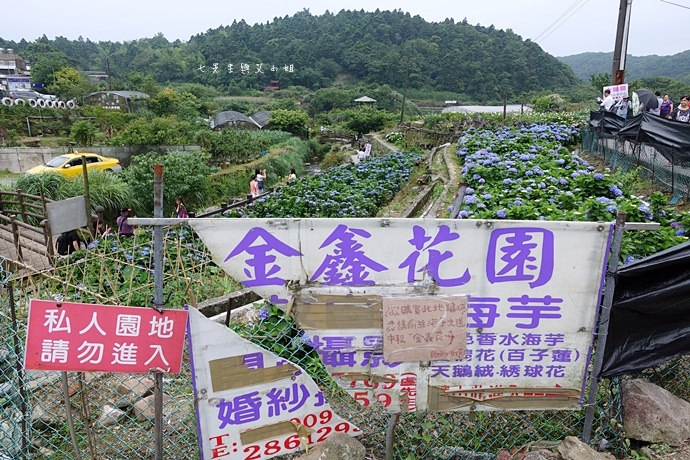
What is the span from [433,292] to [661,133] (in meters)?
8.11

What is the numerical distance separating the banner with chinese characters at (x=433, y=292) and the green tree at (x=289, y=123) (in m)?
35.9

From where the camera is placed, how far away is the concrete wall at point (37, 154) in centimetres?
2317

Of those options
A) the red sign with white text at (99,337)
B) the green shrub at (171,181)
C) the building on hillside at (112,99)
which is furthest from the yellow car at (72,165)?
the building on hillside at (112,99)

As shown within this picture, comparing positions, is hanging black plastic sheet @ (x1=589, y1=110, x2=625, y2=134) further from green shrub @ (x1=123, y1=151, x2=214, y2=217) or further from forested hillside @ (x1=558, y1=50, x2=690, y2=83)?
forested hillside @ (x1=558, y1=50, x2=690, y2=83)

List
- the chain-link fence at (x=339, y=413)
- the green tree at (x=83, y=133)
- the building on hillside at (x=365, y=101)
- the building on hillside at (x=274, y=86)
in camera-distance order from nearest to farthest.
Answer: the chain-link fence at (x=339, y=413) < the green tree at (x=83, y=133) < the building on hillside at (x=365, y=101) < the building on hillside at (x=274, y=86)

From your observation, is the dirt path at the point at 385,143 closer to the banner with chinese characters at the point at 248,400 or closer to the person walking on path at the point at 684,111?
the person walking on path at the point at 684,111

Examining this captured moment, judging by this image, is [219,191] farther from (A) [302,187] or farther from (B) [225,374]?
(B) [225,374]

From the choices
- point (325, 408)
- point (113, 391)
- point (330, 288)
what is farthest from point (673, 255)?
point (113, 391)

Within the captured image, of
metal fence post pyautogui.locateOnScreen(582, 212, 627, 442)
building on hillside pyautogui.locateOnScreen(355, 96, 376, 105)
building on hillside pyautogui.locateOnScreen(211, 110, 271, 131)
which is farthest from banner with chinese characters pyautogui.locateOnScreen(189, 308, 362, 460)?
building on hillside pyautogui.locateOnScreen(355, 96, 376, 105)

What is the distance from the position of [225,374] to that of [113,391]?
1.81m

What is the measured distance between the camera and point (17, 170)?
23.4m

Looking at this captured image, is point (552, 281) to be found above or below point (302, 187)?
above

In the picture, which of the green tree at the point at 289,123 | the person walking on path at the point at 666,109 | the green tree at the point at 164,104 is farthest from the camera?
the green tree at the point at 289,123

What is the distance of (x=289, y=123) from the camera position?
3709 centimetres
